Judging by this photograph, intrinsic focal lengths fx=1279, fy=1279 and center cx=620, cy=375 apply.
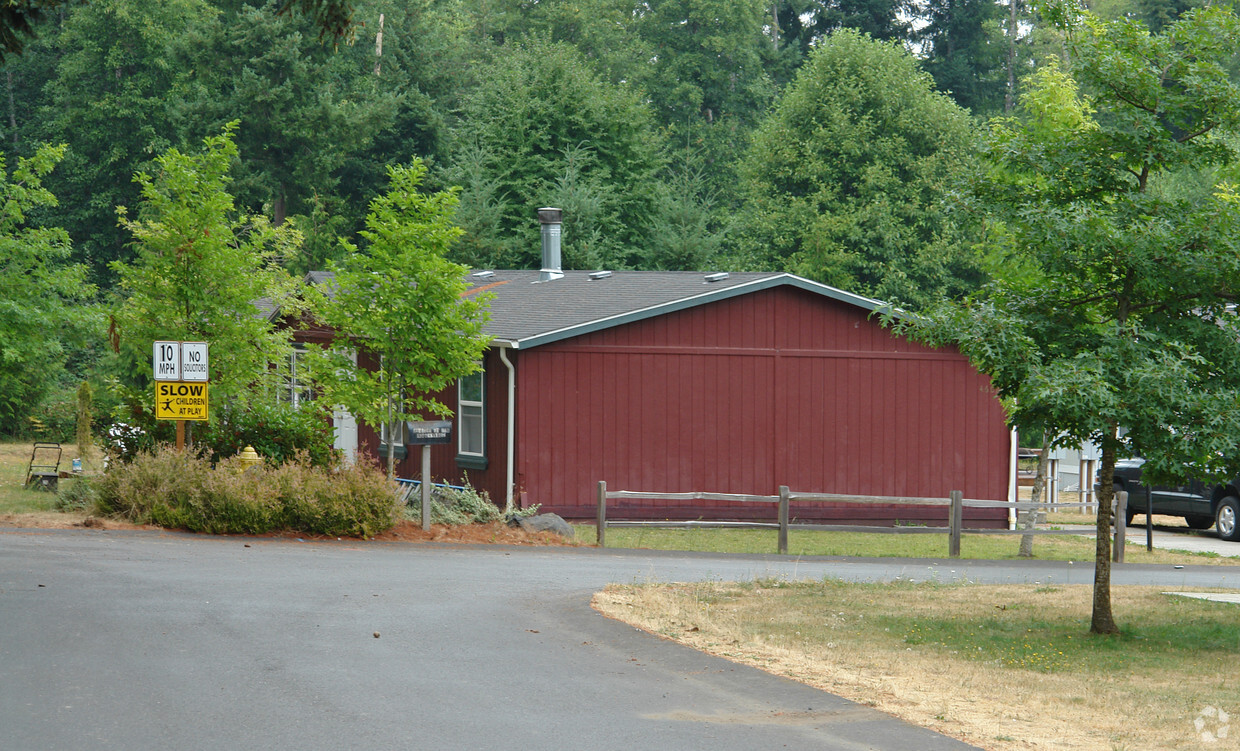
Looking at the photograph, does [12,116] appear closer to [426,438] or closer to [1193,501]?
[426,438]

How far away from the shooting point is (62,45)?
50.0 metres

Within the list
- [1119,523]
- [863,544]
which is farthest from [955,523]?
[863,544]

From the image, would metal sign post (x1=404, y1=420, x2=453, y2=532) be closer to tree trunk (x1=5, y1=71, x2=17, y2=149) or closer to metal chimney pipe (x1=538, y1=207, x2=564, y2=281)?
metal chimney pipe (x1=538, y1=207, x2=564, y2=281)

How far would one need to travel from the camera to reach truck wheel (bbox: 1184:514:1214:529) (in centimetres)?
2366

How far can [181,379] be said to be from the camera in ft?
53.9

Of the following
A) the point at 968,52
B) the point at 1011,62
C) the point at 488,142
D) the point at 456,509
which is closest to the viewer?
the point at 456,509

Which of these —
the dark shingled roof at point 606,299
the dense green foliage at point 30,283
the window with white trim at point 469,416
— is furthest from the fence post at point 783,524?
the dense green foliage at point 30,283

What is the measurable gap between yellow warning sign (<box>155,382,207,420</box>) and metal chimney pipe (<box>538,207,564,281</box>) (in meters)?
11.0

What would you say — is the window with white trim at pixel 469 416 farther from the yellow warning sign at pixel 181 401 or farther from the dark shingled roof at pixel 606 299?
the yellow warning sign at pixel 181 401

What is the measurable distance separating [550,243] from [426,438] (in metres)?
10.8

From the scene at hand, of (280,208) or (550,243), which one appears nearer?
(550,243)

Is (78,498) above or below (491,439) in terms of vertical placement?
below

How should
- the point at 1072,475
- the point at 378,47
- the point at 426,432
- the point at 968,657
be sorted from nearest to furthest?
the point at 968,657
the point at 426,432
the point at 1072,475
the point at 378,47

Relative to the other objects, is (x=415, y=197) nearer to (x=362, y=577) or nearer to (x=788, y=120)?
(x=362, y=577)
